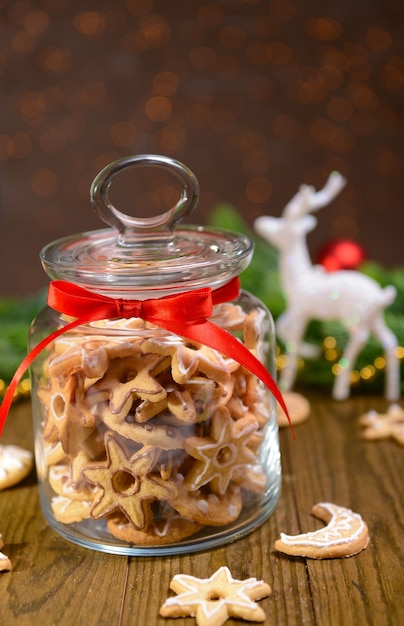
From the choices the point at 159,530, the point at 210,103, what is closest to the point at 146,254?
the point at 159,530

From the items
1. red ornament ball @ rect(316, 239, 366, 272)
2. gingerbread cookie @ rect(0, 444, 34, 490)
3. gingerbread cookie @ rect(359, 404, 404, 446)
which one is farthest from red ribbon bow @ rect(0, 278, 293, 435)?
red ornament ball @ rect(316, 239, 366, 272)

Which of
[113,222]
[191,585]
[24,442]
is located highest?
[113,222]

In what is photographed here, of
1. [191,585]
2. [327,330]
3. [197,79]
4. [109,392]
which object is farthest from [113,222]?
[197,79]

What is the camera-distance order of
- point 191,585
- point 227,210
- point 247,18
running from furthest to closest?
point 247,18 < point 227,210 < point 191,585

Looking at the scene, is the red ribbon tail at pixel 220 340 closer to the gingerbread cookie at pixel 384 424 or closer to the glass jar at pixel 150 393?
the glass jar at pixel 150 393

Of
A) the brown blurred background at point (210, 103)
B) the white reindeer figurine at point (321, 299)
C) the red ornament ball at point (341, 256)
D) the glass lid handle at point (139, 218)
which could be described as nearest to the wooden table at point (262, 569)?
the white reindeer figurine at point (321, 299)

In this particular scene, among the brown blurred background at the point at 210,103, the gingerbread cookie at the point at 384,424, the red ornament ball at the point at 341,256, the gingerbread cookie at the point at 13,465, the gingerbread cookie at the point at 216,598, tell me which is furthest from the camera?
the brown blurred background at the point at 210,103

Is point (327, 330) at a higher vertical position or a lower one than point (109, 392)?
lower

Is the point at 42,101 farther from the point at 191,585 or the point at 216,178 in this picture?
the point at 191,585
